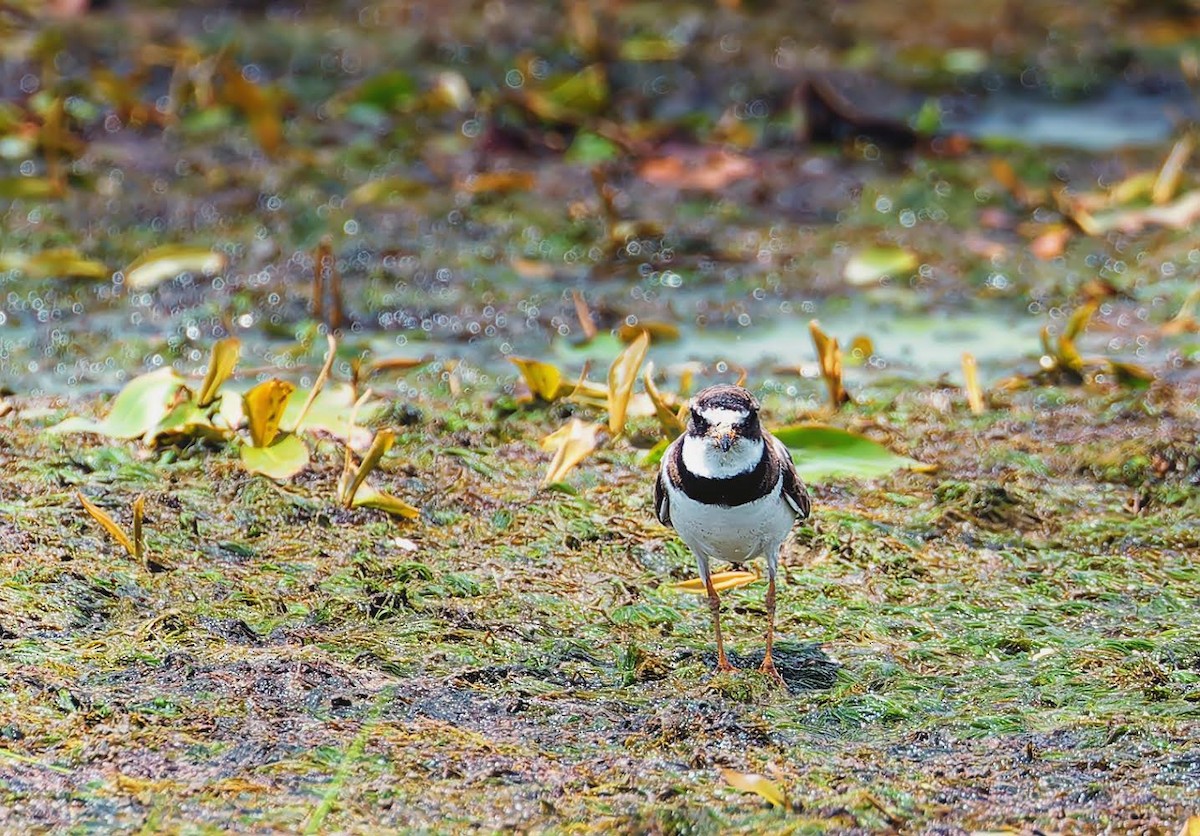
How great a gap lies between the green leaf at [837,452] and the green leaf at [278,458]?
61.7 inches

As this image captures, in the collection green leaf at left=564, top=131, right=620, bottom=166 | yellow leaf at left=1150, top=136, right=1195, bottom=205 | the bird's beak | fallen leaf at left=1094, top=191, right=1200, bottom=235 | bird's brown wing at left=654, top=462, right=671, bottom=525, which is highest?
the bird's beak

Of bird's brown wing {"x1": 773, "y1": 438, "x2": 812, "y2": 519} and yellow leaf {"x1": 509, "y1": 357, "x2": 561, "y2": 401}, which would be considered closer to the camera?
bird's brown wing {"x1": 773, "y1": 438, "x2": 812, "y2": 519}

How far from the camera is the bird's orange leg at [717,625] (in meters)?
4.52

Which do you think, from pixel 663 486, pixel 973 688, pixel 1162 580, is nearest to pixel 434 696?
pixel 663 486

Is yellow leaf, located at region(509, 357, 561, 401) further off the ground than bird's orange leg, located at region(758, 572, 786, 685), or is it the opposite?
bird's orange leg, located at region(758, 572, 786, 685)

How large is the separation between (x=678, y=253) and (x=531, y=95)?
1.63m

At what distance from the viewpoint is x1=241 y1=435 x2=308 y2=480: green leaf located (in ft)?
17.9

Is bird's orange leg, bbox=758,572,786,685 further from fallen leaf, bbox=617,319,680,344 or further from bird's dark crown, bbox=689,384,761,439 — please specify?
fallen leaf, bbox=617,319,680,344

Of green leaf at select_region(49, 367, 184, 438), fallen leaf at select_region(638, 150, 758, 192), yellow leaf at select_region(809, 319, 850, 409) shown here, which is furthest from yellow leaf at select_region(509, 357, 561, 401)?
fallen leaf at select_region(638, 150, 758, 192)

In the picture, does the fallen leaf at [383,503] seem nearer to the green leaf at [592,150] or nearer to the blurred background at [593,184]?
the blurred background at [593,184]

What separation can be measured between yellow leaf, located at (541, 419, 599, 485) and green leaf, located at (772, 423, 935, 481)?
24.6 inches

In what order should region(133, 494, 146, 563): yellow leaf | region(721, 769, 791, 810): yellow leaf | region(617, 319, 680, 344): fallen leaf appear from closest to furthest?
1. region(721, 769, 791, 810): yellow leaf
2. region(133, 494, 146, 563): yellow leaf
3. region(617, 319, 680, 344): fallen leaf

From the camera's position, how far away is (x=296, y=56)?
10031 millimetres

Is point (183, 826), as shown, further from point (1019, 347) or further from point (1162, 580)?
point (1019, 347)
